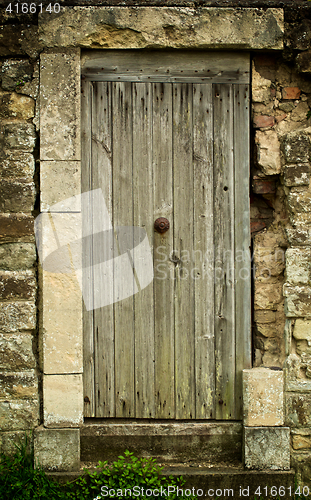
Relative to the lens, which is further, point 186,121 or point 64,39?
point 186,121

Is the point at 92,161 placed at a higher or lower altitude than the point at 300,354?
higher

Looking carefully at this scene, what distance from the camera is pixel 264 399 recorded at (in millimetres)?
2402

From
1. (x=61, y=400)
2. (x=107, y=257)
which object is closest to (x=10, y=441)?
(x=61, y=400)

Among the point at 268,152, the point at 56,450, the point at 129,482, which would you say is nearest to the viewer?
the point at 129,482

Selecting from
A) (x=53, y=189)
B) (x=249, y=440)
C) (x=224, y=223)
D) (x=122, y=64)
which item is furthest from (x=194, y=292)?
(x=122, y=64)

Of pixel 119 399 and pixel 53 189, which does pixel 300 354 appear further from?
pixel 53 189

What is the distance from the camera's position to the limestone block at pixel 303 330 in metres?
2.42

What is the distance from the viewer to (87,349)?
8.34 feet

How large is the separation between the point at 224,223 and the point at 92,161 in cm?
102

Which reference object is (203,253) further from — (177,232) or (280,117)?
(280,117)

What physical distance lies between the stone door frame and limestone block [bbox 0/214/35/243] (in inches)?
4.9

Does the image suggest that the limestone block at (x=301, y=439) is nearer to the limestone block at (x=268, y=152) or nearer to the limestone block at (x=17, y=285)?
the limestone block at (x=268, y=152)

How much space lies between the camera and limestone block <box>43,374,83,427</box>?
2.41 m

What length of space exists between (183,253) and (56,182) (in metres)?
0.99
